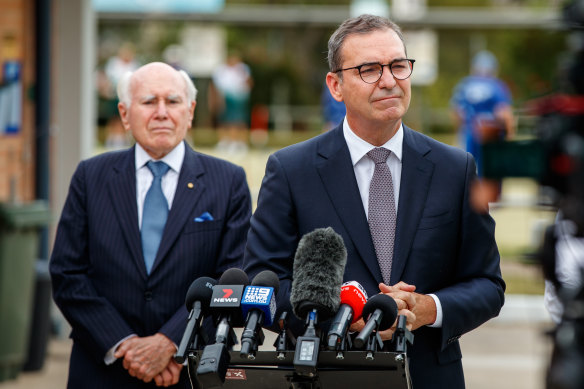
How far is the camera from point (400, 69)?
10.4 ft

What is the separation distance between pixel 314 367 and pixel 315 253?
38 centimetres

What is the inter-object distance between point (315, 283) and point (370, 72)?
0.89 metres

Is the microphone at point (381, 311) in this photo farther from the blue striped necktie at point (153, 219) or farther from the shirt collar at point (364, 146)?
the blue striped necktie at point (153, 219)

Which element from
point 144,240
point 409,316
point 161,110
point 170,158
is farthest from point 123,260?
point 409,316

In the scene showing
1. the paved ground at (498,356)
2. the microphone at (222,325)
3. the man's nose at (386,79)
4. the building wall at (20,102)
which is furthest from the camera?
the building wall at (20,102)

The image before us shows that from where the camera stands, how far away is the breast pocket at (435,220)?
126 inches

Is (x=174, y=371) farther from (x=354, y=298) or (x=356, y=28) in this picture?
(x=356, y=28)

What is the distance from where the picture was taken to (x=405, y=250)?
3174mm

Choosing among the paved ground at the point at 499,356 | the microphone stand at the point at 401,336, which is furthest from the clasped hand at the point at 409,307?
the paved ground at the point at 499,356

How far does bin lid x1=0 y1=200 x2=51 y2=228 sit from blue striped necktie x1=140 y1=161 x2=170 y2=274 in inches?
149

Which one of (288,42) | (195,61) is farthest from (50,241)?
(288,42)

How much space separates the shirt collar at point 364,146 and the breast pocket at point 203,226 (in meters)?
1.01

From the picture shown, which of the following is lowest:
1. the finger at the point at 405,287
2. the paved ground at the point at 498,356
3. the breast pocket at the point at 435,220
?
the paved ground at the point at 498,356

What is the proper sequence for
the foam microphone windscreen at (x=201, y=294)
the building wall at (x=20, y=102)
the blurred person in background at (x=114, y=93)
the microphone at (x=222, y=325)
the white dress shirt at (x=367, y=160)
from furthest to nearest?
the blurred person in background at (x=114, y=93) → the building wall at (x=20, y=102) → the white dress shirt at (x=367, y=160) → the foam microphone windscreen at (x=201, y=294) → the microphone at (x=222, y=325)
